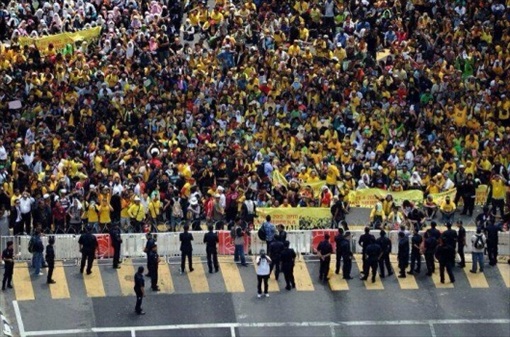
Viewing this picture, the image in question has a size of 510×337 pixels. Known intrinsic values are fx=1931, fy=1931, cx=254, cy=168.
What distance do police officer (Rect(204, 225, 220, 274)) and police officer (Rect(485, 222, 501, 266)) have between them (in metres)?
7.63

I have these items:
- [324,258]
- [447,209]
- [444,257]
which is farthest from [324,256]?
[447,209]

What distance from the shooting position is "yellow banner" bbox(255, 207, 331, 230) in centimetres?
5594

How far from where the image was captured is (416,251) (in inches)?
2117

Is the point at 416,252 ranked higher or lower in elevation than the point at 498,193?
lower

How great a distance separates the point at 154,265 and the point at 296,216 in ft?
17.3

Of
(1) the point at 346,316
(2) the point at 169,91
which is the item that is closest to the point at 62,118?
(2) the point at 169,91

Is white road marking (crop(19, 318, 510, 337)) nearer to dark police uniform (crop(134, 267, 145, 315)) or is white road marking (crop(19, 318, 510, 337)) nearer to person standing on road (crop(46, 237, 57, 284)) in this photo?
dark police uniform (crop(134, 267, 145, 315))

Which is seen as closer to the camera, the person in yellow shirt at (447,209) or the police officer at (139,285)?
the police officer at (139,285)

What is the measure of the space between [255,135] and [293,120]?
1.82 m

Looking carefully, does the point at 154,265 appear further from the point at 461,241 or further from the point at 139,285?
the point at 461,241

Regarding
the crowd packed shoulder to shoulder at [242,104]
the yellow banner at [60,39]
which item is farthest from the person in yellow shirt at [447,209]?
the yellow banner at [60,39]

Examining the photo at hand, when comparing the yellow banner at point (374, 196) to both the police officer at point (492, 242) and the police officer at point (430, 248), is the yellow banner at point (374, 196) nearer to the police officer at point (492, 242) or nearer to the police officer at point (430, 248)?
the police officer at point (492, 242)

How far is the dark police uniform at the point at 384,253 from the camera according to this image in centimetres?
5347

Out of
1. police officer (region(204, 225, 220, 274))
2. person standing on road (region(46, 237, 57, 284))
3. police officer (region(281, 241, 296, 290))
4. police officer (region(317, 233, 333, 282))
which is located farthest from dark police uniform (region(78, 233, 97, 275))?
police officer (region(317, 233, 333, 282))
